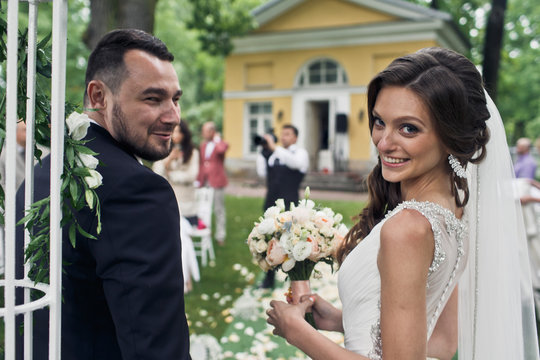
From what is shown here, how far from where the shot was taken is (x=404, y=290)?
5.06 feet

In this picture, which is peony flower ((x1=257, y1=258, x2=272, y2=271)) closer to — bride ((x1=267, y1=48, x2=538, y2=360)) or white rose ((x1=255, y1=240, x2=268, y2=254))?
white rose ((x1=255, y1=240, x2=268, y2=254))

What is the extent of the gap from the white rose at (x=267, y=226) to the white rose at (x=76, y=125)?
1051 mm

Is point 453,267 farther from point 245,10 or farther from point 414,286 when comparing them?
point 245,10

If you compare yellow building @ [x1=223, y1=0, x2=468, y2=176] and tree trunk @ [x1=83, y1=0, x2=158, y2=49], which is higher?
yellow building @ [x1=223, y1=0, x2=468, y2=176]

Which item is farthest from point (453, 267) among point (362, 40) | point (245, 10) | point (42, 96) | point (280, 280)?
point (362, 40)

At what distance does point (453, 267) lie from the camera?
1783 mm

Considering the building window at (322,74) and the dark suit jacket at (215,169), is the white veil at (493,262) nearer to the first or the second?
the dark suit jacket at (215,169)

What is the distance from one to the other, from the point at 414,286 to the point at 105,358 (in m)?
1.08

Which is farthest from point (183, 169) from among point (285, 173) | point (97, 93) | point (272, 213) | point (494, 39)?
point (494, 39)

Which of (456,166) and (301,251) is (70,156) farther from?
(456,166)

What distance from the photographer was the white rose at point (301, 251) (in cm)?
211

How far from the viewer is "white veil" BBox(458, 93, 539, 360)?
1.96 m

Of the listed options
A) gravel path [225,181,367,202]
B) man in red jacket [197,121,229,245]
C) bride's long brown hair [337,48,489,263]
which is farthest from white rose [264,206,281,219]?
gravel path [225,181,367,202]

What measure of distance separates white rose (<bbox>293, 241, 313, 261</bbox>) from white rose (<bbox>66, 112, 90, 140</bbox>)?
1.09 meters
